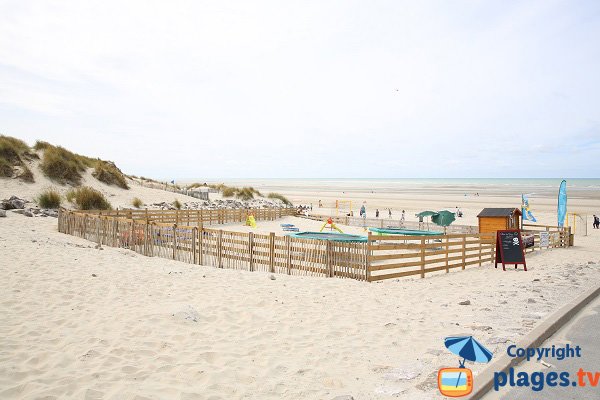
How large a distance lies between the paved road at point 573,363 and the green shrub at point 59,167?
35.4 meters

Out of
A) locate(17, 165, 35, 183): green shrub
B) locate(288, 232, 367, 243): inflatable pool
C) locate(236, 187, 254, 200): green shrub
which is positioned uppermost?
locate(17, 165, 35, 183): green shrub

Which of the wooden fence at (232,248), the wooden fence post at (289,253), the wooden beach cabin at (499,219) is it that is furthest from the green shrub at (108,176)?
the wooden beach cabin at (499,219)

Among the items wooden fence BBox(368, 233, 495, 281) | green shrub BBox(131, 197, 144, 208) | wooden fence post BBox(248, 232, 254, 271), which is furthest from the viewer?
green shrub BBox(131, 197, 144, 208)

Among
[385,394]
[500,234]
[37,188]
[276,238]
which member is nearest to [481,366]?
[385,394]

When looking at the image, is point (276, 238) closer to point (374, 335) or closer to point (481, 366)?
point (374, 335)

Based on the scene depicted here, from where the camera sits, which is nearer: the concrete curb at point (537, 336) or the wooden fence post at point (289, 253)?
the concrete curb at point (537, 336)

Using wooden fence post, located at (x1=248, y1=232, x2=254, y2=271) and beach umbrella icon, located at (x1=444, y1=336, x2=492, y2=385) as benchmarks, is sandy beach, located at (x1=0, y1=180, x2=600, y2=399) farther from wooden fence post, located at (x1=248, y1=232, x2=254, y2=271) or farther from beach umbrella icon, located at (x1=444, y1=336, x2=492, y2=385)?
wooden fence post, located at (x1=248, y1=232, x2=254, y2=271)

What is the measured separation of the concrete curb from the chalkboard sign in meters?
3.89

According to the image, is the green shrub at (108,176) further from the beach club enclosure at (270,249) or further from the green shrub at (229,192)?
the beach club enclosure at (270,249)

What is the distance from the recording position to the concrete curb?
4.44 m

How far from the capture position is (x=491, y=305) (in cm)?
807

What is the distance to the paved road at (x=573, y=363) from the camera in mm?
4340

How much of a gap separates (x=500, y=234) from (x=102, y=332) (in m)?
12.3

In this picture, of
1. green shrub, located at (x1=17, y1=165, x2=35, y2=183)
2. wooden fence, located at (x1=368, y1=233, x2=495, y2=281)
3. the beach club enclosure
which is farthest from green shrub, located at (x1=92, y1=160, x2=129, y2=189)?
wooden fence, located at (x1=368, y1=233, x2=495, y2=281)
